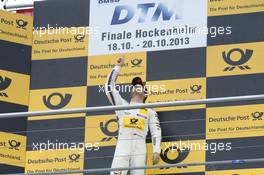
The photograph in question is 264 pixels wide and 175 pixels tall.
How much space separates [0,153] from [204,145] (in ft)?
6.29

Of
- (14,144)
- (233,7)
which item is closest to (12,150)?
(14,144)

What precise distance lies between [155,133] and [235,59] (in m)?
0.98

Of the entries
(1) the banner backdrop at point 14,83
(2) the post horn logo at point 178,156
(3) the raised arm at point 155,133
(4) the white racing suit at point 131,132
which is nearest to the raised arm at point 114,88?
(4) the white racing suit at point 131,132

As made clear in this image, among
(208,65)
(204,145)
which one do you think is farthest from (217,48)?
(204,145)

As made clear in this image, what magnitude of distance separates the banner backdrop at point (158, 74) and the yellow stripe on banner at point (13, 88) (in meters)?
0.08

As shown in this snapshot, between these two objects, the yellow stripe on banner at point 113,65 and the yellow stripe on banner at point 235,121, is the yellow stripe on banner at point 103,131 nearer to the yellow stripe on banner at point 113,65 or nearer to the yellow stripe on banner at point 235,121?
the yellow stripe on banner at point 113,65

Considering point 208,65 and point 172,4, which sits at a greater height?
point 172,4

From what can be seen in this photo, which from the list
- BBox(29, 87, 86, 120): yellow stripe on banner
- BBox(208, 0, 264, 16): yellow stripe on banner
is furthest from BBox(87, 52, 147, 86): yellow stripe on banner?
BBox(208, 0, 264, 16): yellow stripe on banner

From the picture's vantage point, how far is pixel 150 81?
31.6ft

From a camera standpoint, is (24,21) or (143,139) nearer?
(143,139)

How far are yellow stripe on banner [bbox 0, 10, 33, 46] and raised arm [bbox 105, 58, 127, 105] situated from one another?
1.27 metres

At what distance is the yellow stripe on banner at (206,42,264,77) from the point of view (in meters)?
9.28

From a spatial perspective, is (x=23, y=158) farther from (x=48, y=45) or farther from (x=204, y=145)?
(x=204, y=145)

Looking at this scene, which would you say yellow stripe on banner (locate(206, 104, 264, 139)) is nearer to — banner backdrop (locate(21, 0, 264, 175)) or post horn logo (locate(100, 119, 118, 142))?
banner backdrop (locate(21, 0, 264, 175))
